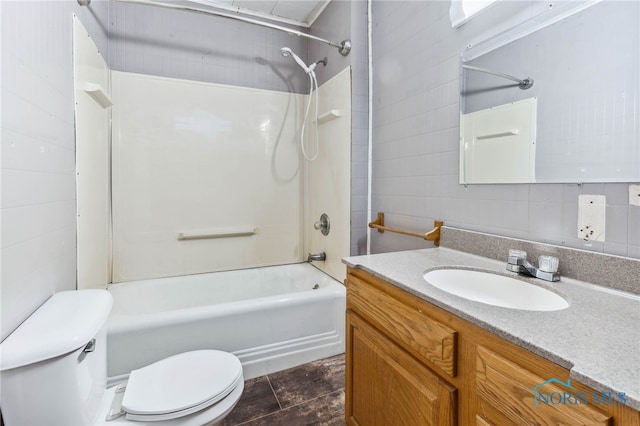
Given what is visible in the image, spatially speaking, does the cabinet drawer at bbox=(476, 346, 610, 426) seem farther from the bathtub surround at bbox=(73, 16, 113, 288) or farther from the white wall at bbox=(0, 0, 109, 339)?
the bathtub surround at bbox=(73, 16, 113, 288)

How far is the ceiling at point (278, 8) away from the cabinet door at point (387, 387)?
90.6 inches

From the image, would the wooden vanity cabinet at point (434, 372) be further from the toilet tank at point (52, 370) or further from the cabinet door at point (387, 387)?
the toilet tank at point (52, 370)

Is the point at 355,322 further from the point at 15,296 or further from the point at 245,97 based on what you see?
the point at 245,97

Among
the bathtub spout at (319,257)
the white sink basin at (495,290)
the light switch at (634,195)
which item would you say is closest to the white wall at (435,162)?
the light switch at (634,195)

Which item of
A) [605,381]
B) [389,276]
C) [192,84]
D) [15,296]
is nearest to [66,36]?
[192,84]

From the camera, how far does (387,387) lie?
99 cm

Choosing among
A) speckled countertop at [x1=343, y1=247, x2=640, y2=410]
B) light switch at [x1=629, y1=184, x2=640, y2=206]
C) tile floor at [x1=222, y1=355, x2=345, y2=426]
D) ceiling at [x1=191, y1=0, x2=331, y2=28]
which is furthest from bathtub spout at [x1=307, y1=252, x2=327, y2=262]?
ceiling at [x1=191, y1=0, x2=331, y2=28]

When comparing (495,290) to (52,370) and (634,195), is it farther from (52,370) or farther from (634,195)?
(52,370)

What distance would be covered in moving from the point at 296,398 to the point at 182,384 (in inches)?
25.4

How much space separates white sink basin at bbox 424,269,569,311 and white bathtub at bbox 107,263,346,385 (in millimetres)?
927

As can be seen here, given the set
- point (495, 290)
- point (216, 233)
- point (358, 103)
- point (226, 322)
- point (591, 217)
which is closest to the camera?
point (591, 217)

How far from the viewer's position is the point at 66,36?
4.42 ft

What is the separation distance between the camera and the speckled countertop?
0.47m

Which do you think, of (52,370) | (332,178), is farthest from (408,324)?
(332,178)
